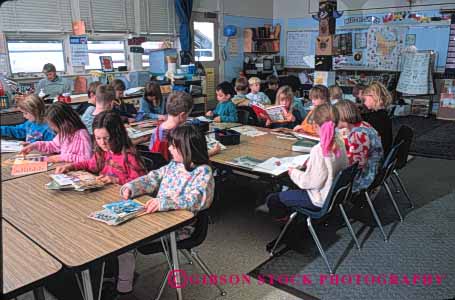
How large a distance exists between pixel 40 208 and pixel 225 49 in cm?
707

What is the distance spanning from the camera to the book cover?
120 inches

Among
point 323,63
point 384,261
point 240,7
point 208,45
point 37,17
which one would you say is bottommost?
point 384,261

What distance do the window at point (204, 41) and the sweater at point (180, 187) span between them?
6.13 metres

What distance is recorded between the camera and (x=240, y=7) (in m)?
8.57

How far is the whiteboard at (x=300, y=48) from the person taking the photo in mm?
8938

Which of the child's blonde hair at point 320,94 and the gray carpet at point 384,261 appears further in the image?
the child's blonde hair at point 320,94

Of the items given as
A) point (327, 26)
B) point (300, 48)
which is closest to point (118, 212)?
point (327, 26)

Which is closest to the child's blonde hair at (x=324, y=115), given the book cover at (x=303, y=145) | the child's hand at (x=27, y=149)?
the book cover at (x=303, y=145)

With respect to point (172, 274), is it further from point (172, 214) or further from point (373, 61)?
point (373, 61)

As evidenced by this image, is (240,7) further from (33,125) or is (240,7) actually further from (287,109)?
(33,125)

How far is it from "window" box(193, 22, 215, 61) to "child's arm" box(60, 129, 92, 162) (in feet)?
17.9

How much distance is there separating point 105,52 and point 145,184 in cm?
515

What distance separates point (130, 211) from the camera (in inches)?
69.4

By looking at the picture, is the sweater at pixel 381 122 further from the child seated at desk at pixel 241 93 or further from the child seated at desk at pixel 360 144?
the child seated at desk at pixel 241 93
